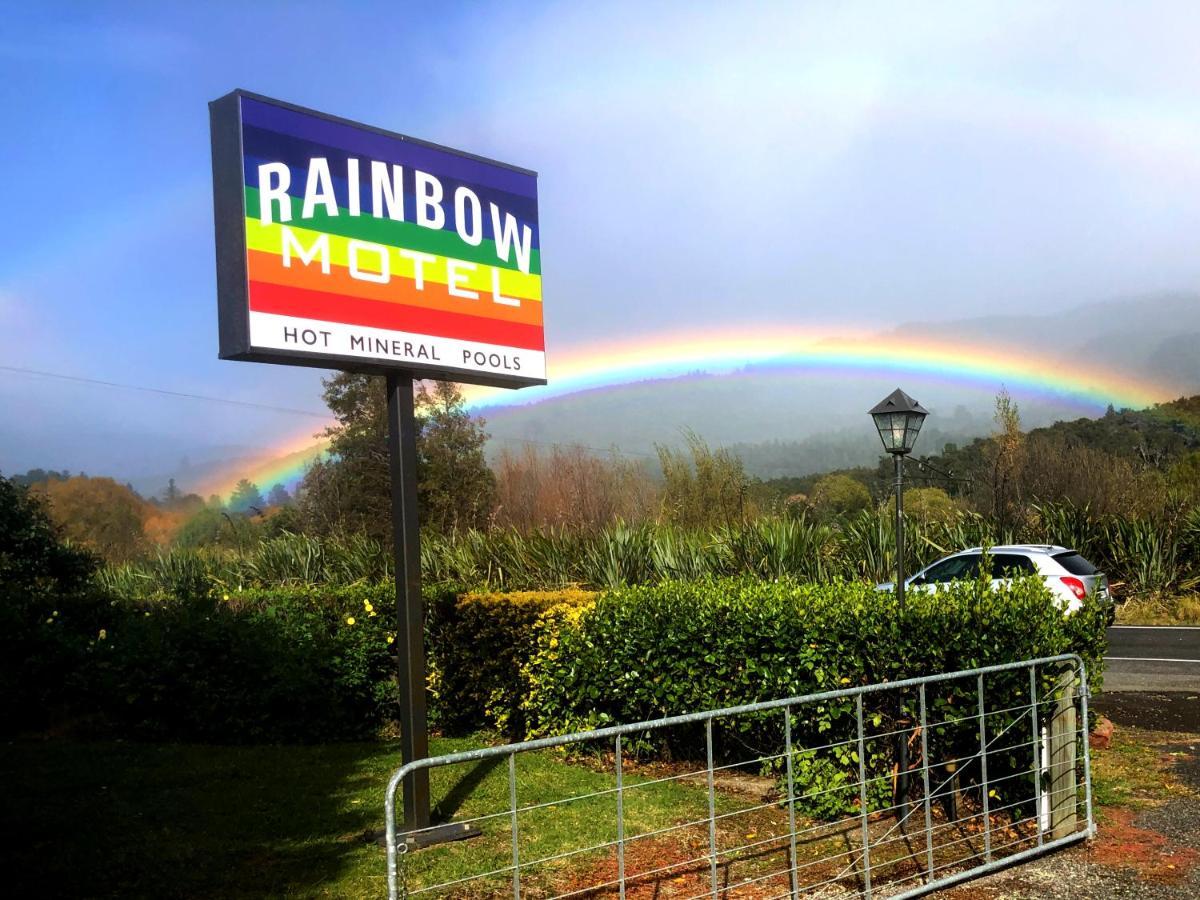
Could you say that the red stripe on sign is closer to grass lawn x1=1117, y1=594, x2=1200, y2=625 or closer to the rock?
the rock

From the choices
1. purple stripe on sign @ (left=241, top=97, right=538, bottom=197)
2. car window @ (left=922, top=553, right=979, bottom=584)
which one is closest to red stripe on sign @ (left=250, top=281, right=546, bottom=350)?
purple stripe on sign @ (left=241, top=97, right=538, bottom=197)

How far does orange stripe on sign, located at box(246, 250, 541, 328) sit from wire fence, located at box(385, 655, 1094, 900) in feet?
10.0

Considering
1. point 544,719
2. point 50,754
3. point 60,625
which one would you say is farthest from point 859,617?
point 60,625

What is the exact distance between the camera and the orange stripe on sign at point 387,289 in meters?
6.43

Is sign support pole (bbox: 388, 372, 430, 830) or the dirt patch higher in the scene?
sign support pole (bbox: 388, 372, 430, 830)

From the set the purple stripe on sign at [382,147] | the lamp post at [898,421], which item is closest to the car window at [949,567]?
the lamp post at [898,421]

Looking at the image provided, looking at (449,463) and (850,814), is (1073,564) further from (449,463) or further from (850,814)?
(449,463)

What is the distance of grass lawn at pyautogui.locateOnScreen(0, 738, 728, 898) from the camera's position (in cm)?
577

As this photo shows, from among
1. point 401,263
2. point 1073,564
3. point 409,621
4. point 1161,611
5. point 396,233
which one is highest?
point 396,233

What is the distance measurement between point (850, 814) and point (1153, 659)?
978 cm

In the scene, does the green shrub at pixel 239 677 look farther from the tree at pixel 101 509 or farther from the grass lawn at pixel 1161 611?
the tree at pixel 101 509

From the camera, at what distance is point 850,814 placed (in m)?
6.64

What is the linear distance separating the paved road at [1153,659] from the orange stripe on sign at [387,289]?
8.34 meters

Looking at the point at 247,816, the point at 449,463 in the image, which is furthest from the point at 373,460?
the point at 247,816
